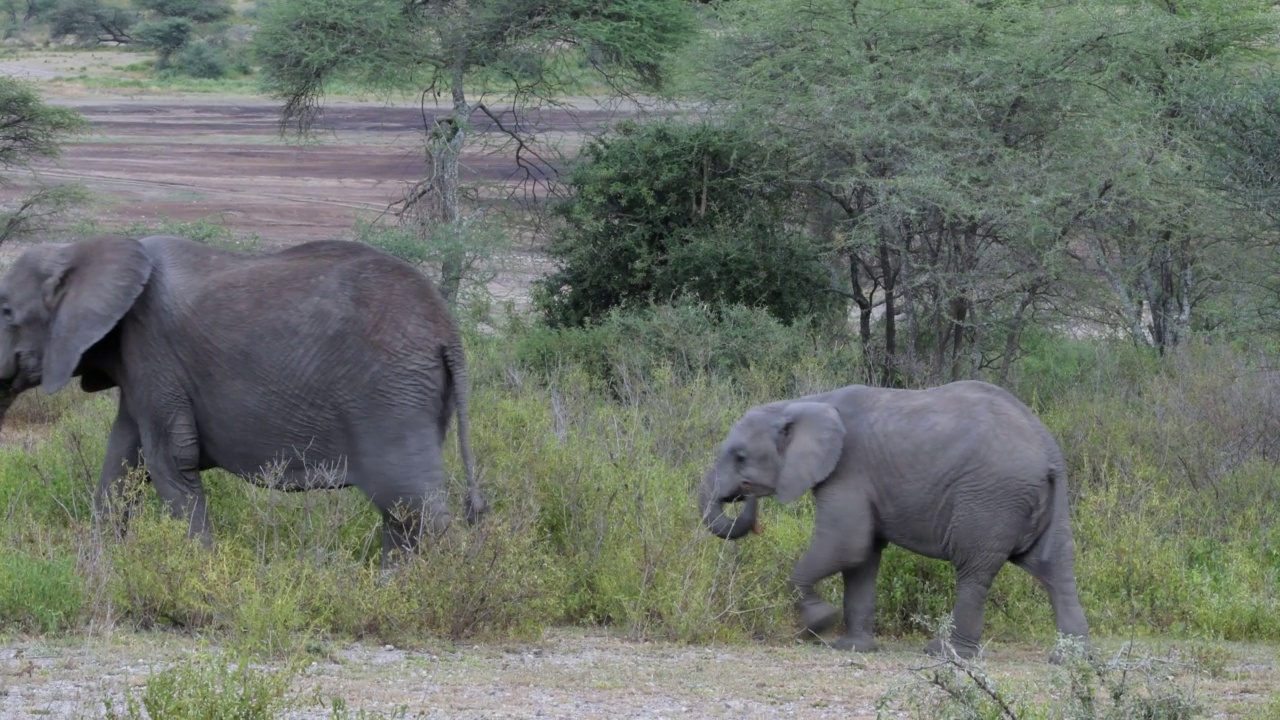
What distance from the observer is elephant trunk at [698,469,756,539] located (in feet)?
30.4

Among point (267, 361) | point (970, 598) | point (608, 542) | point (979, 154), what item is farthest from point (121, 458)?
point (979, 154)

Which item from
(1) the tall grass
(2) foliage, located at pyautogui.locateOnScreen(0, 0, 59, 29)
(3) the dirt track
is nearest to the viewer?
(1) the tall grass

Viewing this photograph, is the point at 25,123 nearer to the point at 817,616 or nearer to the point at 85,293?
the point at 85,293

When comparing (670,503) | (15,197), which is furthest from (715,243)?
(15,197)

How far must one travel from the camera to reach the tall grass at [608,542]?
8156 mm

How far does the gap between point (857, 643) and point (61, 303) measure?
15.6 ft

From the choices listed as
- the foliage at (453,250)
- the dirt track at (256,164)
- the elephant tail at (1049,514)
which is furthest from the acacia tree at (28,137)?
the elephant tail at (1049,514)

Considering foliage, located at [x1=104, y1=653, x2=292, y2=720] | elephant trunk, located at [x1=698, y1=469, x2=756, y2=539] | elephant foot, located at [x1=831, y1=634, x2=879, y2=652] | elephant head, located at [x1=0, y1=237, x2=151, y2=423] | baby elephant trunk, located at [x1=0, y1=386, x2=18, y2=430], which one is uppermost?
elephant head, located at [x1=0, y1=237, x2=151, y2=423]

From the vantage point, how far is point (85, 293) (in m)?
9.33

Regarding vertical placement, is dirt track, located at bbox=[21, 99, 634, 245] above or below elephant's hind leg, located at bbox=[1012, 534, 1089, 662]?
below

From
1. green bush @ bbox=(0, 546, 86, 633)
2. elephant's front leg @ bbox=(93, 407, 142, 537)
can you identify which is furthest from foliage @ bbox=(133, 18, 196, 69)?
green bush @ bbox=(0, 546, 86, 633)

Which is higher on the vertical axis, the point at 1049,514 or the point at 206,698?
the point at 206,698

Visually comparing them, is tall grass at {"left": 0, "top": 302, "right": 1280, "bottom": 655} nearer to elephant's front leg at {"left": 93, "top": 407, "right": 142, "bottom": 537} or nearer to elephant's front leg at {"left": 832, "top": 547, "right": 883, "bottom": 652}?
elephant's front leg at {"left": 93, "top": 407, "right": 142, "bottom": 537}

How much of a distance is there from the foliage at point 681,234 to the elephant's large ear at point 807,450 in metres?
8.39
